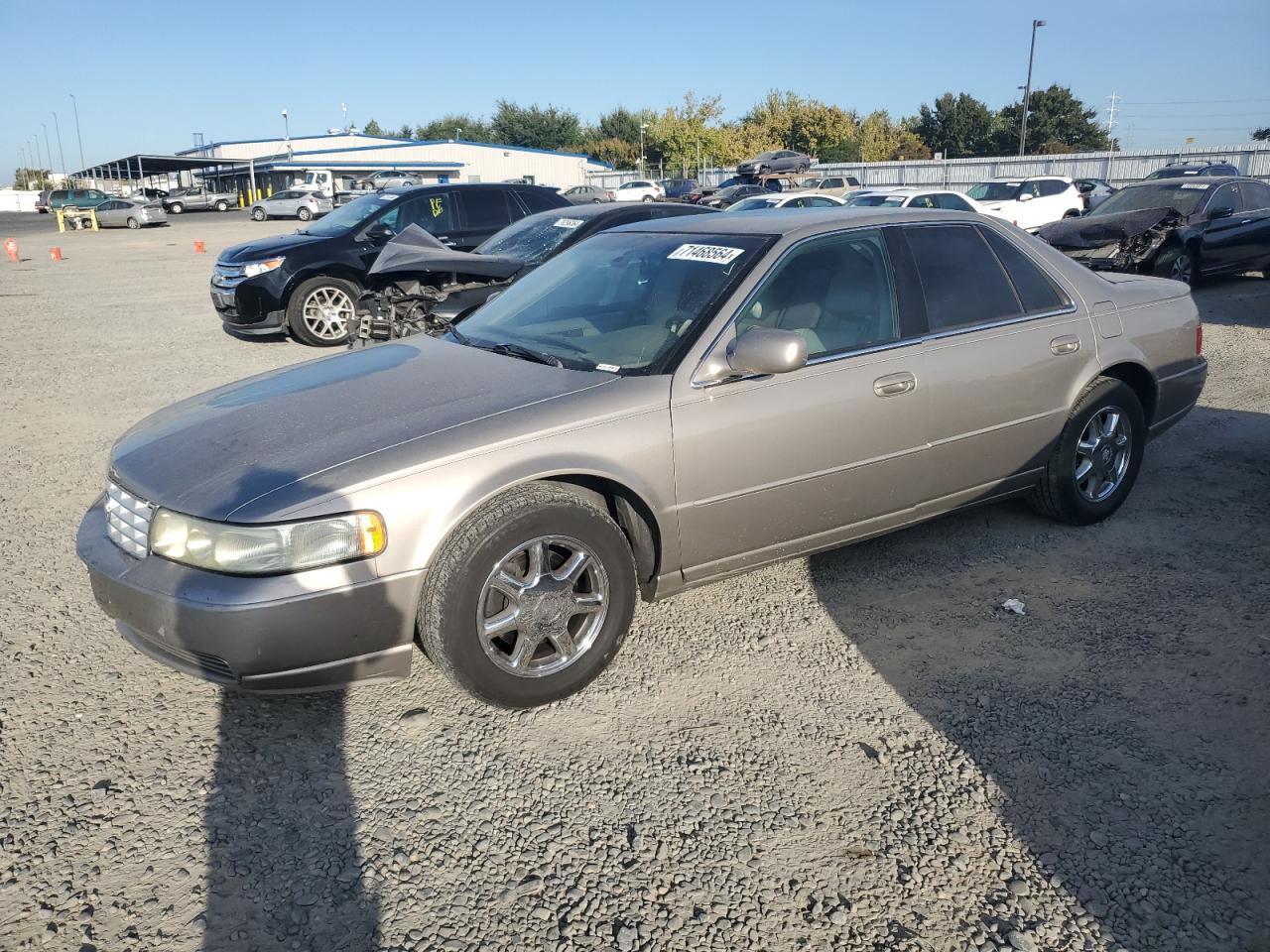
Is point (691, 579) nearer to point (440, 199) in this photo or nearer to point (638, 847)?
point (638, 847)

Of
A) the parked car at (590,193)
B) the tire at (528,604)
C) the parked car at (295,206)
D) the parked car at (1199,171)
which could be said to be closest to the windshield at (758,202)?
the parked car at (1199,171)

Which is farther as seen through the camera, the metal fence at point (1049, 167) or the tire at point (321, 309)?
the metal fence at point (1049, 167)

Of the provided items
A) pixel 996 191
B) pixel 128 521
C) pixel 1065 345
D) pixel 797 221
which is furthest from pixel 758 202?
pixel 128 521

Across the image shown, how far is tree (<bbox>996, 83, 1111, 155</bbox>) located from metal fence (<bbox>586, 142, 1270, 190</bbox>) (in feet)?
121

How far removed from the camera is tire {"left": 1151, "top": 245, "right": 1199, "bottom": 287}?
486 inches

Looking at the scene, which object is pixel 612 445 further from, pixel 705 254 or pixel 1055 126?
pixel 1055 126

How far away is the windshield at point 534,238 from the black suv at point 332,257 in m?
1.56

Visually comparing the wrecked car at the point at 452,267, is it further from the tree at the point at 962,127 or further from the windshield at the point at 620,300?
the tree at the point at 962,127

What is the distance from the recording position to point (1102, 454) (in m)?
4.79

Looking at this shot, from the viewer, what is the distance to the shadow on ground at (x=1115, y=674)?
8.18 ft

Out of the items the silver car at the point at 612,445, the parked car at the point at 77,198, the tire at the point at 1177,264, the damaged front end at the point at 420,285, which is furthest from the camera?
the parked car at the point at 77,198

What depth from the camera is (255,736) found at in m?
3.17

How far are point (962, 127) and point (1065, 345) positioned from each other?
83317 mm

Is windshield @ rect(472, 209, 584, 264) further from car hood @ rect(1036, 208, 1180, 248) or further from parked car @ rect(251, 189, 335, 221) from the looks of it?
parked car @ rect(251, 189, 335, 221)
